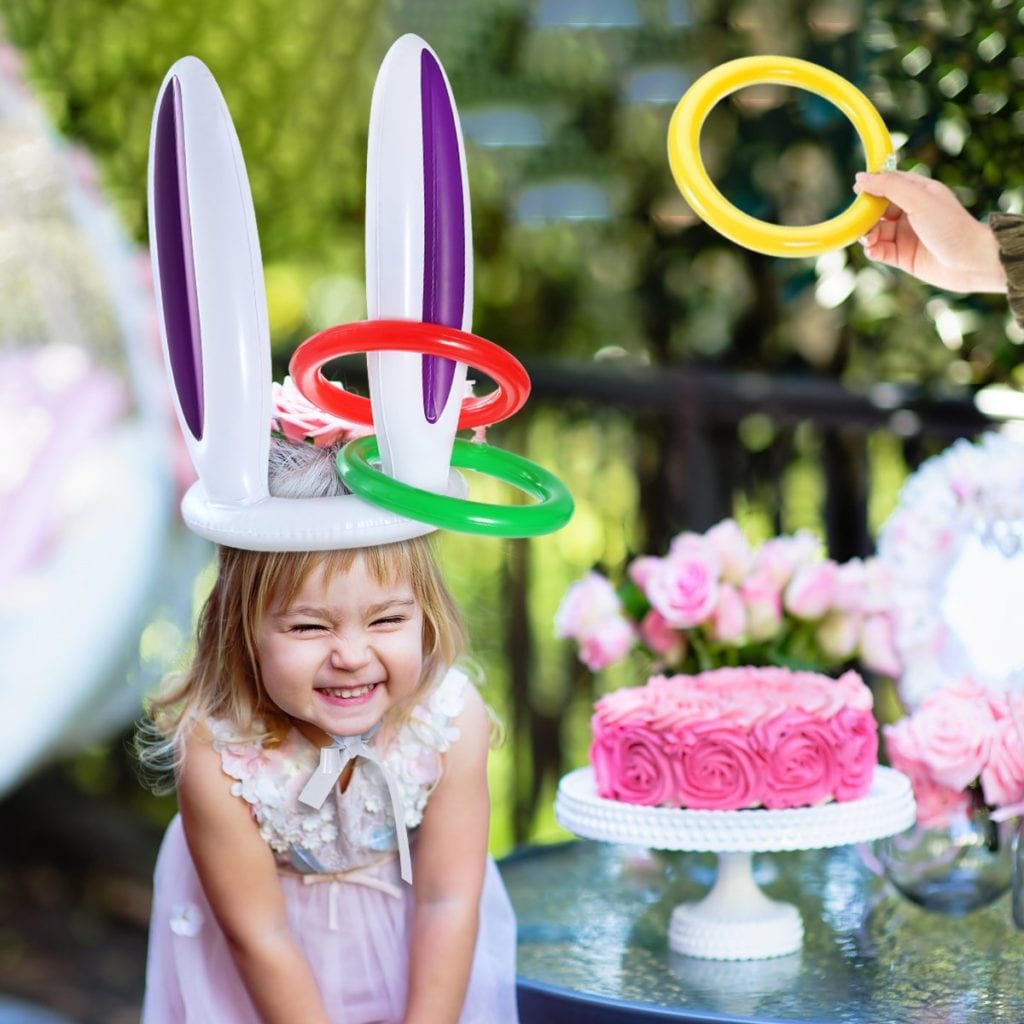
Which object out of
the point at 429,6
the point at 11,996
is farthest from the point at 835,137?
the point at 11,996

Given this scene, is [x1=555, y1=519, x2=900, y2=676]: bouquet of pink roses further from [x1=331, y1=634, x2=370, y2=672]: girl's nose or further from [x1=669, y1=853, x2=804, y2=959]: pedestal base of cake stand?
[x1=331, y1=634, x2=370, y2=672]: girl's nose

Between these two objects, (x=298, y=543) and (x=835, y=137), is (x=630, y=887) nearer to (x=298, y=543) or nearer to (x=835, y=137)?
(x=298, y=543)

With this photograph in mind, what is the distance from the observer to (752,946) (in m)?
1.47

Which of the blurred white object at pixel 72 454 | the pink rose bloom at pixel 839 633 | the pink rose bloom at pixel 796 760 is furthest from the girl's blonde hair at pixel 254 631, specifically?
the blurred white object at pixel 72 454

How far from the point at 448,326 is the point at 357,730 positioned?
0.31 metres

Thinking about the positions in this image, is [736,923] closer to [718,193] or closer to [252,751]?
[252,751]

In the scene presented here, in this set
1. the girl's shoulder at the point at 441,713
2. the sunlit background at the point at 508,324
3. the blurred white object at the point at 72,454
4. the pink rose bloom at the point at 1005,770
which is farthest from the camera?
the blurred white object at the point at 72,454

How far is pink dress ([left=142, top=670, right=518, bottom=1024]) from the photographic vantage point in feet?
4.34

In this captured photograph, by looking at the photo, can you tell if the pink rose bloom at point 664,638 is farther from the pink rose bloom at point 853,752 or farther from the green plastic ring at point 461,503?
the green plastic ring at point 461,503

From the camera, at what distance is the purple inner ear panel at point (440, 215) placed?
1144mm

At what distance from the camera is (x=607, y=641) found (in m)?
1.73

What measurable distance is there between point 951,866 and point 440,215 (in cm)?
81

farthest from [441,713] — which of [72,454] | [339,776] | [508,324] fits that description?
[508,324]

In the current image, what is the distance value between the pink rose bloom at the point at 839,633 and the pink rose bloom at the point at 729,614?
89mm
